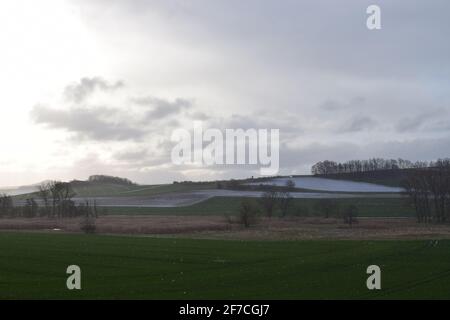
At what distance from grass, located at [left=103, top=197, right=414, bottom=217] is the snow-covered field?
2546 cm

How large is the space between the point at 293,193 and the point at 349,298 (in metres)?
135

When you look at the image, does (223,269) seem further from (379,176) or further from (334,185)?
(379,176)

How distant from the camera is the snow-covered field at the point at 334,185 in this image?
166 meters

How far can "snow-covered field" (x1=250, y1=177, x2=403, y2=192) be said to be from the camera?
166 meters

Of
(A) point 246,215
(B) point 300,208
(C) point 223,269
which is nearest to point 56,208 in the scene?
(B) point 300,208

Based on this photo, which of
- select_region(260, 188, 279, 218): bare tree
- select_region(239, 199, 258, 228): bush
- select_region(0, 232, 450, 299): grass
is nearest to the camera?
select_region(0, 232, 450, 299): grass

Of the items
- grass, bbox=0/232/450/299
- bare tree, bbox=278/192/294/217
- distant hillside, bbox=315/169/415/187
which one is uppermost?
distant hillside, bbox=315/169/415/187

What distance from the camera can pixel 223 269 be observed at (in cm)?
3503

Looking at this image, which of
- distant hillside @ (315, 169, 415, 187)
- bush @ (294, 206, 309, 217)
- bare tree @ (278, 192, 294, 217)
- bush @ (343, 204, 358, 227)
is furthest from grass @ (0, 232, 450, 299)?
distant hillside @ (315, 169, 415, 187)

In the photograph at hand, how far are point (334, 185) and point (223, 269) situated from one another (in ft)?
482

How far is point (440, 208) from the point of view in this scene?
11150 centimetres

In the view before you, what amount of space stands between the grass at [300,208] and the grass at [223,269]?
205 ft

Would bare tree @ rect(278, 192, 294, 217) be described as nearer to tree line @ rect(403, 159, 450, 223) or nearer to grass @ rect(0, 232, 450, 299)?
tree line @ rect(403, 159, 450, 223)
